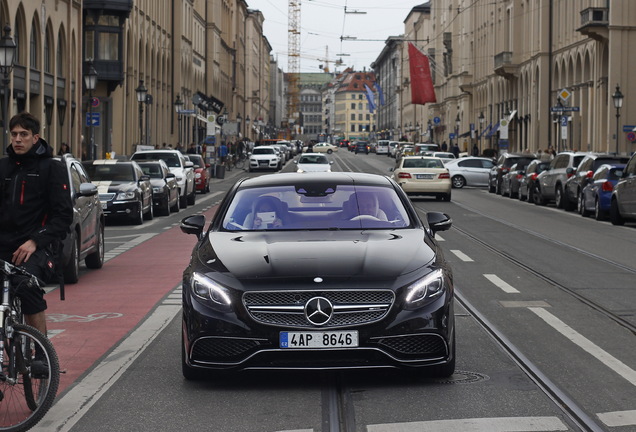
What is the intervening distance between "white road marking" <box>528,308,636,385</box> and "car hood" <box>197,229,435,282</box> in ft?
5.13

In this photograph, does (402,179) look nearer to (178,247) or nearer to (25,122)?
(178,247)

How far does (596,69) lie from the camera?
57031mm

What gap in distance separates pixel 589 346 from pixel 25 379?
15.6 feet

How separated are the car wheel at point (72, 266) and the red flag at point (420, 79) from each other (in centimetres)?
6780

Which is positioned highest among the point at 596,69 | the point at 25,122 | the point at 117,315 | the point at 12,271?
the point at 596,69

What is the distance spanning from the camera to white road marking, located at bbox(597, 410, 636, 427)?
6746mm

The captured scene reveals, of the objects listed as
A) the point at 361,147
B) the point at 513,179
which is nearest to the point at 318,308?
Answer: the point at 513,179

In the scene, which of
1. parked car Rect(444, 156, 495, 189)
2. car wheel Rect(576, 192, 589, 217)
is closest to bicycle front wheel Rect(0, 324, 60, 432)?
car wheel Rect(576, 192, 589, 217)

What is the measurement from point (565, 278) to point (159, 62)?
62016mm

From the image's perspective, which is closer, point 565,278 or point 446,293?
point 446,293

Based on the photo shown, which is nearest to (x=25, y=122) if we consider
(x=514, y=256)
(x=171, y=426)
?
(x=171, y=426)

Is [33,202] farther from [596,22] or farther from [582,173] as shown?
[596,22]

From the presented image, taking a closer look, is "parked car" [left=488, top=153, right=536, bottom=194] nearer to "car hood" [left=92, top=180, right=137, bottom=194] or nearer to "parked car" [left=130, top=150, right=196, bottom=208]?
"parked car" [left=130, top=150, right=196, bottom=208]

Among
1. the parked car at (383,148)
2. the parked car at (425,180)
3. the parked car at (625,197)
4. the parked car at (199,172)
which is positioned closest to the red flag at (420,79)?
the parked car at (199,172)
